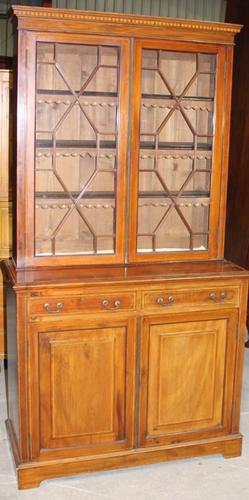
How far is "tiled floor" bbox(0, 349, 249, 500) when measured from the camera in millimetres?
2439

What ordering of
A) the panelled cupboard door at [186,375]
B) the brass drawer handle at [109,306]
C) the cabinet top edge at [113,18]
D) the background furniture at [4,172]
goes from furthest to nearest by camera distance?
1. the background furniture at [4,172]
2. the panelled cupboard door at [186,375]
3. the brass drawer handle at [109,306]
4. the cabinet top edge at [113,18]

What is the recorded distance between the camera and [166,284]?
2.52 m

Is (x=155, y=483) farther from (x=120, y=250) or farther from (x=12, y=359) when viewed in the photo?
(x=120, y=250)

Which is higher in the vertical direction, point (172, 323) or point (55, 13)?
point (55, 13)

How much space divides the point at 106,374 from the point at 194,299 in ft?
1.65

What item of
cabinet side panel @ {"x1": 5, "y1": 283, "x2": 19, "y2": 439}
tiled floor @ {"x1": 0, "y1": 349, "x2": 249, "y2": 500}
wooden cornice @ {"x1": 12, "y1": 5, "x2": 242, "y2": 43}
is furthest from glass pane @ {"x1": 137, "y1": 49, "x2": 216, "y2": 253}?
tiled floor @ {"x1": 0, "y1": 349, "x2": 249, "y2": 500}

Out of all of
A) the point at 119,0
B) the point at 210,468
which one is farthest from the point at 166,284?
the point at 119,0

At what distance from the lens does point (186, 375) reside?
8.66 feet

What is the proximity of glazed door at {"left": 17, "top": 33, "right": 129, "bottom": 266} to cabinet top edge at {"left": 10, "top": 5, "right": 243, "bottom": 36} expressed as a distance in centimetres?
8

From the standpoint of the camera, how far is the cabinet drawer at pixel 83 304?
238 centimetres

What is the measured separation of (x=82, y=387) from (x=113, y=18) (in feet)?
5.12

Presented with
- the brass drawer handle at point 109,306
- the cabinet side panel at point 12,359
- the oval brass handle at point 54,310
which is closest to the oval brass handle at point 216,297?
the brass drawer handle at point 109,306

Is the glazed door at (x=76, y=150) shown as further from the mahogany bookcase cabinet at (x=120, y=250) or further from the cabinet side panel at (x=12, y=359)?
the cabinet side panel at (x=12, y=359)

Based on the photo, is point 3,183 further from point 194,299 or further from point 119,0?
point 119,0
